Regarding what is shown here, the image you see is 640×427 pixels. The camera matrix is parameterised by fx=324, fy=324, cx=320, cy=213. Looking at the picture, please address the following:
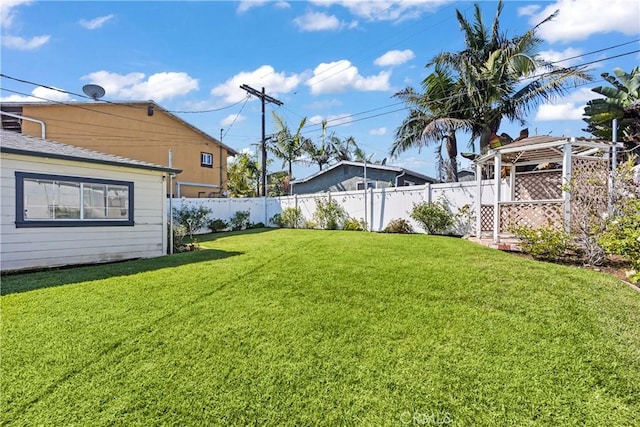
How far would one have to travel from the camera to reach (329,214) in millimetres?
14828

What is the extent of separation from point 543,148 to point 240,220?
13.6 meters

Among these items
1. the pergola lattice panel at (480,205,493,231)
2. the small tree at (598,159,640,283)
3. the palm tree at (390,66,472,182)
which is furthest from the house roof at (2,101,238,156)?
the small tree at (598,159,640,283)

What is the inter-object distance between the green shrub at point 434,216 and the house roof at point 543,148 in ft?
6.94

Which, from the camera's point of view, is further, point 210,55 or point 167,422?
point 210,55

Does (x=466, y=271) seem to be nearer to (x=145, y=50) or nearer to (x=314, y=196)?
(x=314, y=196)

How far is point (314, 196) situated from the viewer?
15.7 metres

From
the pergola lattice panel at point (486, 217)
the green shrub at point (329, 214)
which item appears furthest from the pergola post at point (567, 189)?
the green shrub at point (329, 214)

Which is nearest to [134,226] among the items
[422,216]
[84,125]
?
[422,216]

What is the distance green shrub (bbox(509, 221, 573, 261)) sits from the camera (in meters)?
6.49

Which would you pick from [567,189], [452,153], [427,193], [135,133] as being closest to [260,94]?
[135,133]

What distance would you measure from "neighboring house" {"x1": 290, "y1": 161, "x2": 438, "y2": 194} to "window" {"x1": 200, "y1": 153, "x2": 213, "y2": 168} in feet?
19.3

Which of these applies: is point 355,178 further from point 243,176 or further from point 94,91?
point 94,91

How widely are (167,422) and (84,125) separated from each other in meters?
20.2

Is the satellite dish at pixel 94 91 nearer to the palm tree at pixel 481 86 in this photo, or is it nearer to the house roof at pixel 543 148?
the palm tree at pixel 481 86
